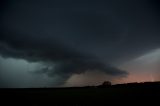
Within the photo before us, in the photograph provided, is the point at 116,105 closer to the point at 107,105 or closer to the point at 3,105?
the point at 107,105

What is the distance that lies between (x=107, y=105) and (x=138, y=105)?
7.62 meters

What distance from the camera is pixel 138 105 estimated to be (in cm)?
4388

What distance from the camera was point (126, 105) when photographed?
45.3 meters

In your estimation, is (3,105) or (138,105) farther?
(3,105)

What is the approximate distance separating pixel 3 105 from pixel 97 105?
82.8ft

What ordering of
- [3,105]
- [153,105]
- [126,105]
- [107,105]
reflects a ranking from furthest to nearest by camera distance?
[3,105], [107,105], [126,105], [153,105]

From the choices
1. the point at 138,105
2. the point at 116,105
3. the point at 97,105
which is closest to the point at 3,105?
the point at 97,105

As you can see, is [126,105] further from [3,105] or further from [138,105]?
[3,105]

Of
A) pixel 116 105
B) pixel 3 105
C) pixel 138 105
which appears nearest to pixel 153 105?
pixel 138 105

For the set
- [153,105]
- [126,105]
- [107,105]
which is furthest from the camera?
[107,105]

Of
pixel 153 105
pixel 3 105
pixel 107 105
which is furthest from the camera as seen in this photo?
pixel 3 105

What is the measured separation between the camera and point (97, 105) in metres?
49.1

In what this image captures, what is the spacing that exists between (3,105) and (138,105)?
1359 inches

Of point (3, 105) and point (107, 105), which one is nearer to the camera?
point (107, 105)
